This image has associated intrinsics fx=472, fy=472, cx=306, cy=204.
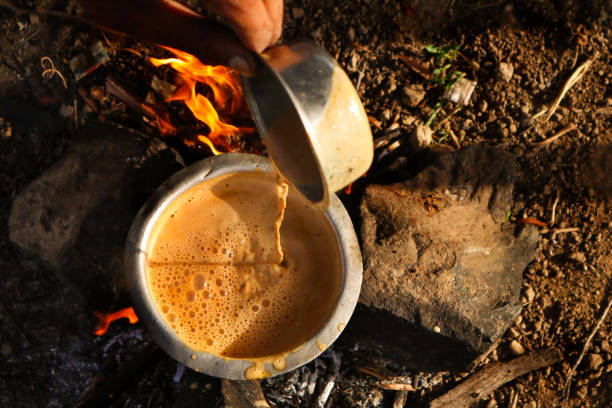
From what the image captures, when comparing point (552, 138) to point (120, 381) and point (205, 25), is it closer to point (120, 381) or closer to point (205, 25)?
point (205, 25)

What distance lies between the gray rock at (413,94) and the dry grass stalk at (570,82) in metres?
0.81

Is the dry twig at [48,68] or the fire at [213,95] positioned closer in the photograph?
the fire at [213,95]

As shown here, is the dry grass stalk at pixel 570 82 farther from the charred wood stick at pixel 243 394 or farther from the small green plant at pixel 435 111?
the charred wood stick at pixel 243 394

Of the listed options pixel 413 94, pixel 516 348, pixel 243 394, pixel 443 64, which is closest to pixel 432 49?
pixel 443 64

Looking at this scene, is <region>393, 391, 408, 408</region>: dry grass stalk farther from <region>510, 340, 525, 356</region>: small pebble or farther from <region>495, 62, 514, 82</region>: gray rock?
<region>495, 62, 514, 82</region>: gray rock

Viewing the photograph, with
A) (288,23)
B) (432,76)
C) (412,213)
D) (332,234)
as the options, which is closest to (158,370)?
(332,234)

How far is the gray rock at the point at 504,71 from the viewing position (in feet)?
9.52

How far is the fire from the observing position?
2.60 m

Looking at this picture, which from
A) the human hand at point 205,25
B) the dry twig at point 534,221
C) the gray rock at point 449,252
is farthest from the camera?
the dry twig at point 534,221

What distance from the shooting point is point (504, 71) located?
9.52ft

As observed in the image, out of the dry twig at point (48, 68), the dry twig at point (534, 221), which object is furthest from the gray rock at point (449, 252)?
the dry twig at point (48, 68)

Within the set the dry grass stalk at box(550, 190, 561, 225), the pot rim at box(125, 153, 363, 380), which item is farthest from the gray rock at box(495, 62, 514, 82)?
the pot rim at box(125, 153, 363, 380)

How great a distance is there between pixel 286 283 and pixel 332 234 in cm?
41

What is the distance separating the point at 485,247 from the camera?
260 centimetres
